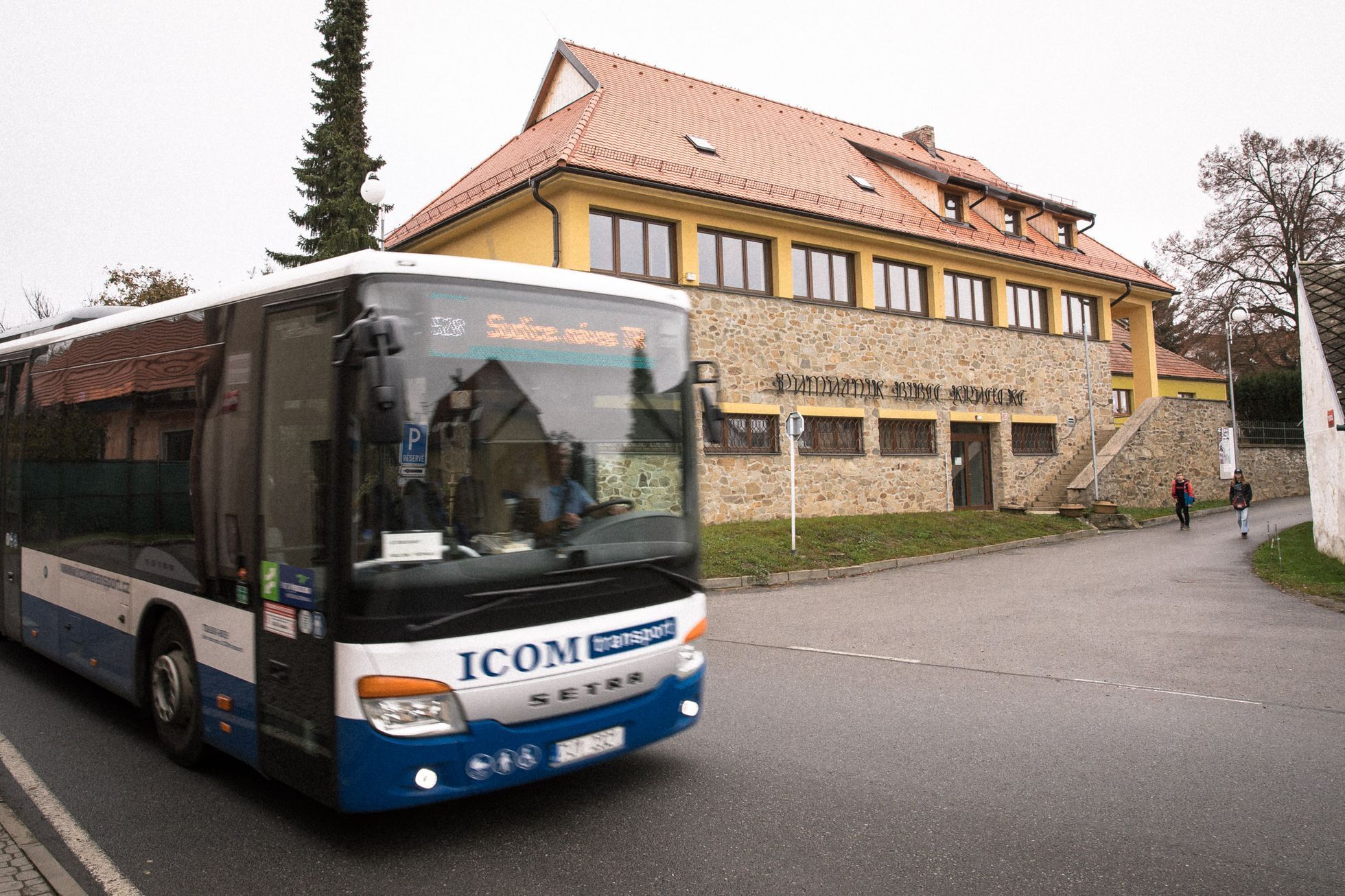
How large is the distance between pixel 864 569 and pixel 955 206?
17251 millimetres

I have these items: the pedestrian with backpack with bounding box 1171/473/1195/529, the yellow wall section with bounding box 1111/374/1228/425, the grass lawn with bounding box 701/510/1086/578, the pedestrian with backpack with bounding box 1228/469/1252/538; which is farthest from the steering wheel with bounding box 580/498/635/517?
the yellow wall section with bounding box 1111/374/1228/425

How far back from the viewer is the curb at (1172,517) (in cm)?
2660

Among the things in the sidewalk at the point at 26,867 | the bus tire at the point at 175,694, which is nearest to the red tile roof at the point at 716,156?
the bus tire at the point at 175,694

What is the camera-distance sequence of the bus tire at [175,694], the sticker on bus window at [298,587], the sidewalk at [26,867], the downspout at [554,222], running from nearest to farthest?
the sidewalk at [26,867]
the sticker on bus window at [298,587]
the bus tire at [175,694]
the downspout at [554,222]

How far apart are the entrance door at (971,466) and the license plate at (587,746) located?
23.4 metres

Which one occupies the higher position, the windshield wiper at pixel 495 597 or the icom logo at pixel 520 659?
the windshield wiper at pixel 495 597

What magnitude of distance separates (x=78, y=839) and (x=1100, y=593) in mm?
12805

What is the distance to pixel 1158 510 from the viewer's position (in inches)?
1147

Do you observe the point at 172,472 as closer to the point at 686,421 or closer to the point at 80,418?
the point at 80,418

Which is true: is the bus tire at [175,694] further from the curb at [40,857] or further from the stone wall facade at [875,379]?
the stone wall facade at [875,379]

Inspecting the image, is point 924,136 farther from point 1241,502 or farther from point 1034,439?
point 1241,502

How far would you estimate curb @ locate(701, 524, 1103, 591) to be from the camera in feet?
50.1

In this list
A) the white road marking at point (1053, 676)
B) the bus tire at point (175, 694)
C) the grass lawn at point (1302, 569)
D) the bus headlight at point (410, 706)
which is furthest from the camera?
the grass lawn at point (1302, 569)

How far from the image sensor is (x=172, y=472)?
554cm
